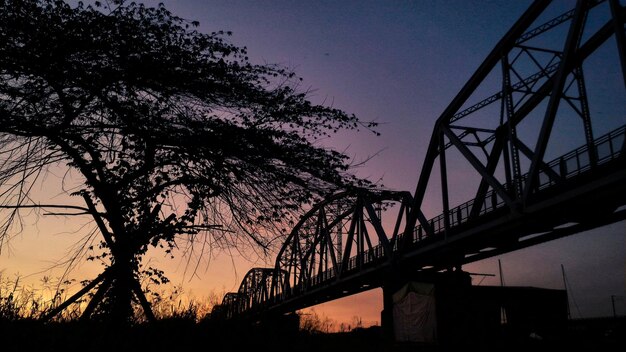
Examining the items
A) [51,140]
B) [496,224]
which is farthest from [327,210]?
[496,224]

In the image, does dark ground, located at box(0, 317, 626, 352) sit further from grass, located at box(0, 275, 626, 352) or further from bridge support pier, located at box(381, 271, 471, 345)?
bridge support pier, located at box(381, 271, 471, 345)

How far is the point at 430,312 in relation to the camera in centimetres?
2280

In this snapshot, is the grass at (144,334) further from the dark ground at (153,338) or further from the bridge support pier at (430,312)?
the bridge support pier at (430,312)

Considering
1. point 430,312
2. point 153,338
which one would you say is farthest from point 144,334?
point 430,312

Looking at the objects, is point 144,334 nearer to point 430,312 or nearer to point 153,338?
point 153,338

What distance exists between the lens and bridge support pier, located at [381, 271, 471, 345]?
22.3 meters

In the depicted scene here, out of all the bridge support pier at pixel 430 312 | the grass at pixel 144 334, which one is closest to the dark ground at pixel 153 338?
the grass at pixel 144 334

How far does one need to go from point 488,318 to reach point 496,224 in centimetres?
493

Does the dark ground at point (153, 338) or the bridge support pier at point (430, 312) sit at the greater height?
the bridge support pier at point (430, 312)

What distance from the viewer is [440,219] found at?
29188 mm

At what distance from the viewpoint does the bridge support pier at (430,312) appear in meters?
22.3

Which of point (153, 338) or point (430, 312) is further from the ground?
point (430, 312)

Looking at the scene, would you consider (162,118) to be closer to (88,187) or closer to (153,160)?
(153,160)

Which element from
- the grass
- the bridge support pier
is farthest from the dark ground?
the bridge support pier
